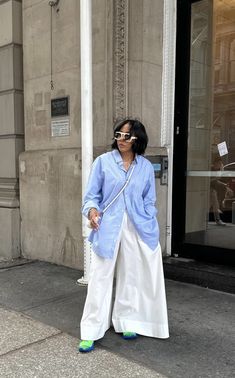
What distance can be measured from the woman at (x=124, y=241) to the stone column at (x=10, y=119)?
3.17m

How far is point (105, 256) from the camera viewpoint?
3123 millimetres

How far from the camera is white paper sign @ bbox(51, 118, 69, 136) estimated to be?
5.48 m

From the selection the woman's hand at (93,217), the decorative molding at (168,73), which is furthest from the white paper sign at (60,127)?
the woman's hand at (93,217)

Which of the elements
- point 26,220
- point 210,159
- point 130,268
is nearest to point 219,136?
point 210,159

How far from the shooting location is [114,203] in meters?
3.18

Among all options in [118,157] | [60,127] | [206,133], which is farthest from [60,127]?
[118,157]

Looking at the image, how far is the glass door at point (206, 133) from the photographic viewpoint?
494cm

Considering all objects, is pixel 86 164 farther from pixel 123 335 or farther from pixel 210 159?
pixel 123 335

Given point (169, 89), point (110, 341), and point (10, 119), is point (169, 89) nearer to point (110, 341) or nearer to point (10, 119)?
point (10, 119)

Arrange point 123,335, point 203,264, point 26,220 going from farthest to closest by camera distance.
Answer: point 26,220 → point 203,264 → point 123,335

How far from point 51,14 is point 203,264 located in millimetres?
3641

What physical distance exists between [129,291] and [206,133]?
2572 millimetres

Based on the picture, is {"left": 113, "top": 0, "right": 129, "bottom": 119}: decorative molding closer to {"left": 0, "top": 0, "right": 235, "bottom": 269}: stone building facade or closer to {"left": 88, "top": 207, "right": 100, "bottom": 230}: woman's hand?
{"left": 0, "top": 0, "right": 235, "bottom": 269}: stone building facade

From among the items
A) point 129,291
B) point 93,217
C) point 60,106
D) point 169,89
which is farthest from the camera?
point 60,106
